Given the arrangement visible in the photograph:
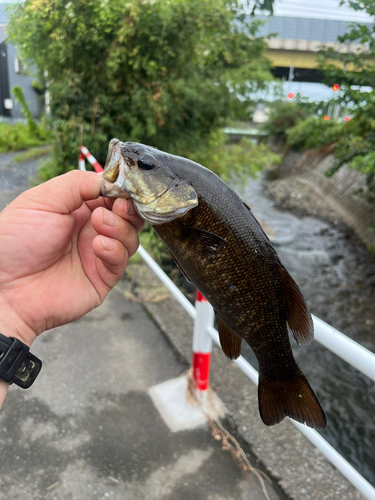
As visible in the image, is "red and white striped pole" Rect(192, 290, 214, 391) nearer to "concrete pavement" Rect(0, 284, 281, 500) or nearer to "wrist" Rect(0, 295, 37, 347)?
"concrete pavement" Rect(0, 284, 281, 500)

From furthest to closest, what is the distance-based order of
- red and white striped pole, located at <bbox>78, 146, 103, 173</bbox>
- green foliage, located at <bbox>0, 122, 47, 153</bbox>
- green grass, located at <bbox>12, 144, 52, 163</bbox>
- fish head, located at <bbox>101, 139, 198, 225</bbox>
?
green foliage, located at <bbox>0, 122, 47, 153</bbox>
green grass, located at <bbox>12, 144, 52, 163</bbox>
red and white striped pole, located at <bbox>78, 146, 103, 173</bbox>
fish head, located at <bbox>101, 139, 198, 225</bbox>

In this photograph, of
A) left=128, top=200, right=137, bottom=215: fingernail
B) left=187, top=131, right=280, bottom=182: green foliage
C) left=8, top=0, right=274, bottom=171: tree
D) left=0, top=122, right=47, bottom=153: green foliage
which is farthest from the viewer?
left=0, top=122, right=47, bottom=153: green foliage

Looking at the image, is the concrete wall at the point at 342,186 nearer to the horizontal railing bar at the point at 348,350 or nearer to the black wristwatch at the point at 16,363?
the horizontal railing bar at the point at 348,350

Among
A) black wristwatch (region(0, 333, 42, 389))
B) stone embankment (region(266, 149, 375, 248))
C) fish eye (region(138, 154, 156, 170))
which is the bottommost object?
stone embankment (region(266, 149, 375, 248))

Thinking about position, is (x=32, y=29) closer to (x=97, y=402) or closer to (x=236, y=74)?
(x=236, y=74)

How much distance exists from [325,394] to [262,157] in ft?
19.5

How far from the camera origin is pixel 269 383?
131 cm

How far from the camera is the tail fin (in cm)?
121

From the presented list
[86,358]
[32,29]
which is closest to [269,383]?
[86,358]

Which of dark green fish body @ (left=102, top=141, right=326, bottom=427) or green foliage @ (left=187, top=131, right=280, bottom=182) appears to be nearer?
dark green fish body @ (left=102, top=141, right=326, bottom=427)

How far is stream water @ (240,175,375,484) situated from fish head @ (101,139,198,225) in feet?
10.5

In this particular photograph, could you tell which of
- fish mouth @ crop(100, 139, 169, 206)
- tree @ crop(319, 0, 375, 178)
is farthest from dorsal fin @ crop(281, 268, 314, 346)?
tree @ crop(319, 0, 375, 178)

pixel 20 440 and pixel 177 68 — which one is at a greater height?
pixel 177 68

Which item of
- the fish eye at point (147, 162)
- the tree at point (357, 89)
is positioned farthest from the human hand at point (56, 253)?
the tree at point (357, 89)
